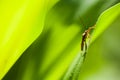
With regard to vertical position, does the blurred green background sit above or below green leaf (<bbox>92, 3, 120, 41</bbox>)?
below

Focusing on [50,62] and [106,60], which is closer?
[50,62]

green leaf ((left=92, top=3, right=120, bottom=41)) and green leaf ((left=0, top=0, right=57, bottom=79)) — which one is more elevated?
green leaf ((left=92, top=3, right=120, bottom=41))

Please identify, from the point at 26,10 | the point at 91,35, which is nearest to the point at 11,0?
the point at 26,10

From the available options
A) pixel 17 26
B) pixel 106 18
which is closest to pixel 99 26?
pixel 106 18

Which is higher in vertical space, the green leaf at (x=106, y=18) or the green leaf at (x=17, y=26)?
the green leaf at (x=106, y=18)

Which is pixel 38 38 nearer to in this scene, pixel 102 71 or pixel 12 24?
pixel 12 24

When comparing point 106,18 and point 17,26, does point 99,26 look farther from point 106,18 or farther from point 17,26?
point 17,26

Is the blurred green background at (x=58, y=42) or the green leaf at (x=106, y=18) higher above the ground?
the green leaf at (x=106, y=18)
